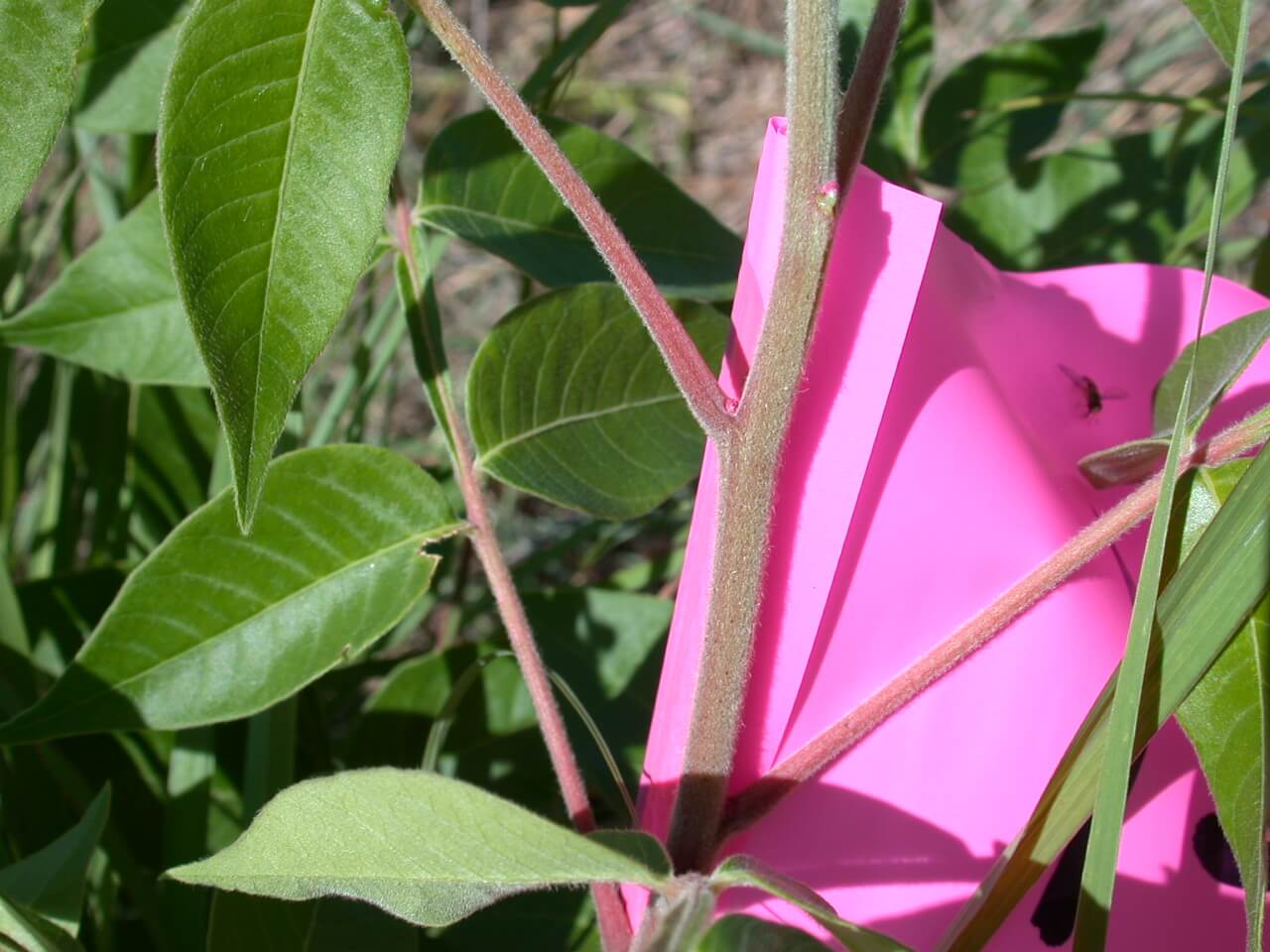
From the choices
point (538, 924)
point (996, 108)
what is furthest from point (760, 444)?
point (996, 108)

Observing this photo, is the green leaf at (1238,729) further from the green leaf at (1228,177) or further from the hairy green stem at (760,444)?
the green leaf at (1228,177)

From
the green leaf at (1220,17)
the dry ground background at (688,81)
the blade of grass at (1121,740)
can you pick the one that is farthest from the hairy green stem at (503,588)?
the dry ground background at (688,81)

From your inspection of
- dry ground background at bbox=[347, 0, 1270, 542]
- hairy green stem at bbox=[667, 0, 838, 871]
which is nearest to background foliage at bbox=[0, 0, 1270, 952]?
hairy green stem at bbox=[667, 0, 838, 871]

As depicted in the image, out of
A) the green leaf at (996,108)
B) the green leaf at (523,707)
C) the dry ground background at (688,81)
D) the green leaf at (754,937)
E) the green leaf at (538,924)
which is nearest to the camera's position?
the green leaf at (754,937)

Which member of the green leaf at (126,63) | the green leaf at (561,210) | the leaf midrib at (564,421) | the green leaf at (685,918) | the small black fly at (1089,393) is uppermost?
the green leaf at (126,63)

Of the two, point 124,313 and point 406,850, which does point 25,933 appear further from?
point 124,313

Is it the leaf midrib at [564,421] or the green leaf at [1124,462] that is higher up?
the green leaf at [1124,462]

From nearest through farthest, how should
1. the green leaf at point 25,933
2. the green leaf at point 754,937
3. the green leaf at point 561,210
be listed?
the green leaf at point 754,937
the green leaf at point 25,933
the green leaf at point 561,210
